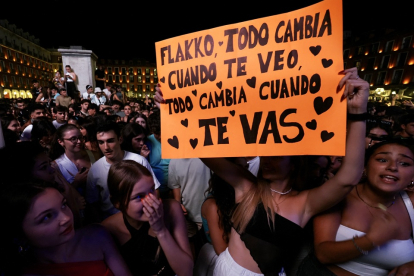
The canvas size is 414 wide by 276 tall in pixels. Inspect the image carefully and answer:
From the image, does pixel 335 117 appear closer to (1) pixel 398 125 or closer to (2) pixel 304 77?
(2) pixel 304 77

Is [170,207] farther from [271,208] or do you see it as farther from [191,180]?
[191,180]

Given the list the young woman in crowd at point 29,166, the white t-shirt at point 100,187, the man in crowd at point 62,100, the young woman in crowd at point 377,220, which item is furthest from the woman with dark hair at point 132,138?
the man in crowd at point 62,100

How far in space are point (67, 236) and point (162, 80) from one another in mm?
1209

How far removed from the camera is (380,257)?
160 centimetres

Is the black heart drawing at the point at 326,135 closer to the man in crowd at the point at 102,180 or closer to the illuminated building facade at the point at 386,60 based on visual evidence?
the man in crowd at the point at 102,180

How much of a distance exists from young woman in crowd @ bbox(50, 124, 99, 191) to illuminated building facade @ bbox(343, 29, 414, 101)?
167 ft

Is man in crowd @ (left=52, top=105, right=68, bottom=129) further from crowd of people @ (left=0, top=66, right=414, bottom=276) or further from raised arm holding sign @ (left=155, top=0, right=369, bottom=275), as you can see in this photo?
raised arm holding sign @ (left=155, top=0, right=369, bottom=275)

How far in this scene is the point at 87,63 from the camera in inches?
461

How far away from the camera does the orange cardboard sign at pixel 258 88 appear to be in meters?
1.33

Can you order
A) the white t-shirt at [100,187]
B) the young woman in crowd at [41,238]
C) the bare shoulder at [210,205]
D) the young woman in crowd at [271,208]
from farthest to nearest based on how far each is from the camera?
the white t-shirt at [100,187]
the bare shoulder at [210,205]
the young woman in crowd at [271,208]
the young woman in crowd at [41,238]

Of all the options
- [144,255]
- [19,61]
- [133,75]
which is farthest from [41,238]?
[133,75]

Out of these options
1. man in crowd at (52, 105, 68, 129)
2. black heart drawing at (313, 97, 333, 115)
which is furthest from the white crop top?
man in crowd at (52, 105, 68, 129)

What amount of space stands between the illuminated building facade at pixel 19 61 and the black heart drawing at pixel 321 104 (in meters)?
64.4

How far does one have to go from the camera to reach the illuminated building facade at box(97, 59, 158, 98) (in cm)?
9806
